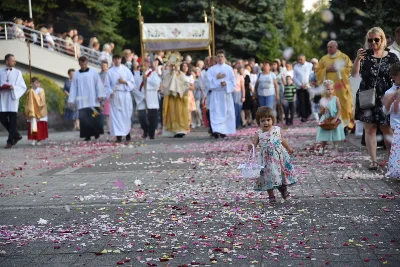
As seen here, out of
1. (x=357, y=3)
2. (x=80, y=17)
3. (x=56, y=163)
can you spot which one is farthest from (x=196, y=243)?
(x=80, y=17)

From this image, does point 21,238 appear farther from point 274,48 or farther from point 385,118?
point 274,48

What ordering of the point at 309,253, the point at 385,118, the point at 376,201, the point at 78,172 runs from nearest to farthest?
the point at 309,253 < the point at 376,201 < the point at 385,118 < the point at 78,172

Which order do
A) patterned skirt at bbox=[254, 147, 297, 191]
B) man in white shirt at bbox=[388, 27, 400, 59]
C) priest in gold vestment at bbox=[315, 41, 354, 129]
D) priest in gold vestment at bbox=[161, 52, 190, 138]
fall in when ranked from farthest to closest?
priest in gold vestment at bbox=[161, 52, 190, 138], priest in gold vestment at bbox=[315, 41, 354, 129], man in white shirt at bbox=[388, 27, 400, 59], patterned skirt at bbox=[254, 147, 297, 191]

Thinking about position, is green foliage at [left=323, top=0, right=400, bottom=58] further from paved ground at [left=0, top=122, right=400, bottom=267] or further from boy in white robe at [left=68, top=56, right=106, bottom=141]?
paved ground at [left=0, top=122, right=400, bottom=267]

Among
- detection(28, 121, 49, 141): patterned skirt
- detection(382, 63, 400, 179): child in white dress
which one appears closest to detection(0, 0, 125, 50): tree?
detection(28, 121, 49, 141): patterned skirt

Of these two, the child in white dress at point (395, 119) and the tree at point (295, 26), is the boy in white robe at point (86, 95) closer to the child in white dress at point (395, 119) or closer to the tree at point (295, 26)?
the child in white dress at point (395, 119)

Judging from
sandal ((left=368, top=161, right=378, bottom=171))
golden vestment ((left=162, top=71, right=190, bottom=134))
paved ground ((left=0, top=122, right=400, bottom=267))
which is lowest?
paved ground ((left=0, top=122, right=400, bottom=267))

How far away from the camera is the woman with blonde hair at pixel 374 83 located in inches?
451

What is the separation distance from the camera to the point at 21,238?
7.30m

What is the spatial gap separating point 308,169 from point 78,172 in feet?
11.8

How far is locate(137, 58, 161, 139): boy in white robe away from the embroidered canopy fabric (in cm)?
168

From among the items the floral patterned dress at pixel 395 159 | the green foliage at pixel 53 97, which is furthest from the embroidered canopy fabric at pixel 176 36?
the floral patterned dress at pixel 395 159

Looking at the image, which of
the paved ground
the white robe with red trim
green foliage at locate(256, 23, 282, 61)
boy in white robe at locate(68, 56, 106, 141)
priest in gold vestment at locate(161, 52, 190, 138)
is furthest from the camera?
green foliage at locate(256, 23, 282, 61)

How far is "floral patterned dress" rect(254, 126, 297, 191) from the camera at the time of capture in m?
8.97
